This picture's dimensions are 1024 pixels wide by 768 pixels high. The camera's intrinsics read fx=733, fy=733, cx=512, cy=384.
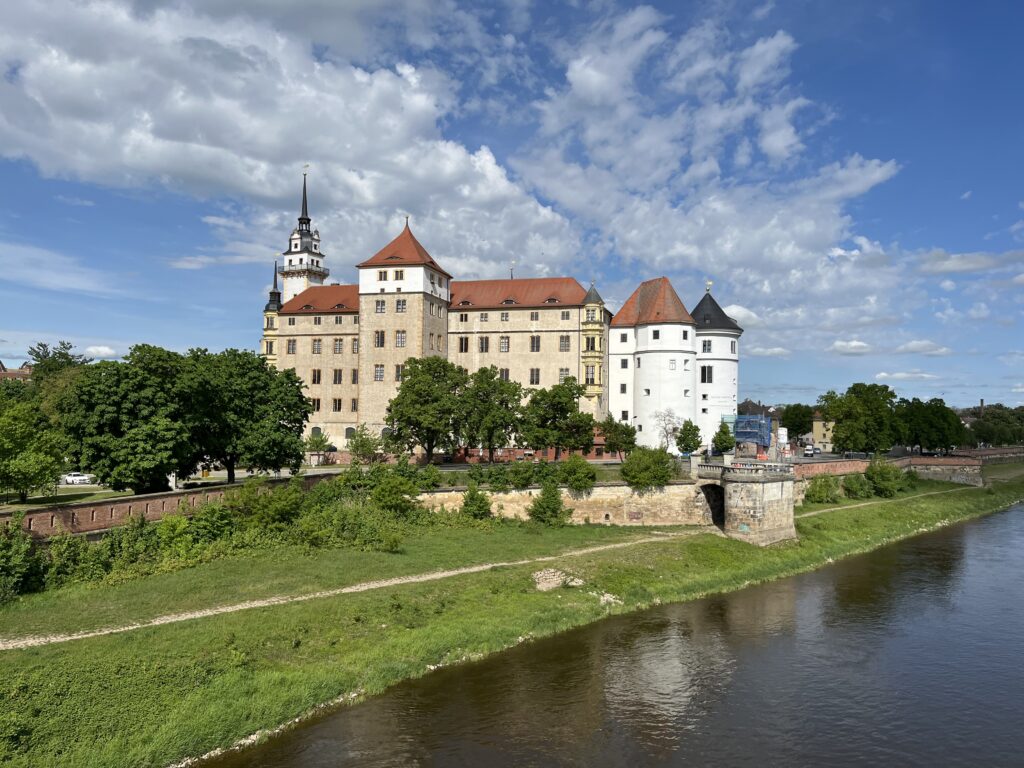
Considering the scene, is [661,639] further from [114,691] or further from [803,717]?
[114,691]

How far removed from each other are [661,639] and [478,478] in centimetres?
1997

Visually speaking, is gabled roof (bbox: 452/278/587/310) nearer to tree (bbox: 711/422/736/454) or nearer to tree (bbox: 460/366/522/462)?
tree (bbox: 711/422/736/454)

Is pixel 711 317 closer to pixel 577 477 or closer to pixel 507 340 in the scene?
pixel 507 340

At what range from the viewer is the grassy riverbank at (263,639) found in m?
18.6

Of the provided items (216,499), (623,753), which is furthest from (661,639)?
(216,499)

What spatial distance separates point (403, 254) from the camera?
72.7 m

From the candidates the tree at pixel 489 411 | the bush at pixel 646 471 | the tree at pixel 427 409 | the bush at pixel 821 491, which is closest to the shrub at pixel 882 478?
the bush at pixel 821 491

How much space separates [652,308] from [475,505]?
114ft

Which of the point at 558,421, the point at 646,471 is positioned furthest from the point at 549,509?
the point at 558,421

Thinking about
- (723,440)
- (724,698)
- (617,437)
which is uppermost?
(617,437)

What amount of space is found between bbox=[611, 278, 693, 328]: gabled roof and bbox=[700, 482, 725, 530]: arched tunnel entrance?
954 inches

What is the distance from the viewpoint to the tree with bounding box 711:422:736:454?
66250 millimetres

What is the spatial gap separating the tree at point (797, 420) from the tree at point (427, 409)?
104 metres

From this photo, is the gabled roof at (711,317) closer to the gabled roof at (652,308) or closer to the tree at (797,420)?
the gabled roof at (652,308)
